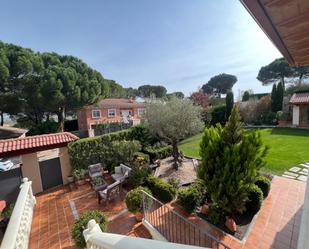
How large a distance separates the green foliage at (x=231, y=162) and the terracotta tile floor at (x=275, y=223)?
0.77 metres

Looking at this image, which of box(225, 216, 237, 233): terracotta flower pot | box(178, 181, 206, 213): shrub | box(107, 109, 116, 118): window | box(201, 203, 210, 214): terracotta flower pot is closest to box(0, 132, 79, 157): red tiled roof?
box(178, 181, 206, 213): shrub

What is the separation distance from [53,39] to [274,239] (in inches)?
526

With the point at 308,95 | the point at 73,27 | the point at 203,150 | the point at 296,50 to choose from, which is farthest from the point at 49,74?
the point at 308,95

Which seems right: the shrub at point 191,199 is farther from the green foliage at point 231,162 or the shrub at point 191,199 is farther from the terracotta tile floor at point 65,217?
the terracotta tile floor at point 65,217

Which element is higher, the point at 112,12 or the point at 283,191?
the point at 112,12

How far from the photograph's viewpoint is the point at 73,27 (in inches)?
368

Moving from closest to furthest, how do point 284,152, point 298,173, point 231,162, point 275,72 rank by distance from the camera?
point 231,162 < point 298,173 < point 284,152 < point 275,72

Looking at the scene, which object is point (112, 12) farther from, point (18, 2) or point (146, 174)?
point (146, 174)

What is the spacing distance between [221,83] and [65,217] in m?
58.9

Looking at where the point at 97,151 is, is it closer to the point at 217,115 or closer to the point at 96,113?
the point at 217,115

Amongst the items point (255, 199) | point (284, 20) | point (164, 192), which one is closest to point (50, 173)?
point (164, 192)

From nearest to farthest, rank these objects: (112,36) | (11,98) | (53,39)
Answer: (53,39), (112,36), (11,98)

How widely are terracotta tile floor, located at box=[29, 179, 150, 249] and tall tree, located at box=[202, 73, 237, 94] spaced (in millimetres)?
55796

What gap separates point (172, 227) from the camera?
520 cm
